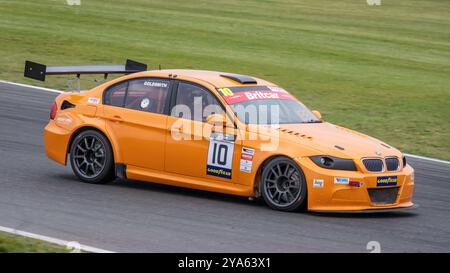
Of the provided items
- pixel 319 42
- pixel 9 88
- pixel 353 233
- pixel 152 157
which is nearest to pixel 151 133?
pixel 152 157

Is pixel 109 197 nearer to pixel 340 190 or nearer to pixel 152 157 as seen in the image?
pixel 152 157

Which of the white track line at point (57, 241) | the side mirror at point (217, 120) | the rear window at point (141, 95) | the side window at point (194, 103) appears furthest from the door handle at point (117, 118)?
the white track line at point (57, 241)

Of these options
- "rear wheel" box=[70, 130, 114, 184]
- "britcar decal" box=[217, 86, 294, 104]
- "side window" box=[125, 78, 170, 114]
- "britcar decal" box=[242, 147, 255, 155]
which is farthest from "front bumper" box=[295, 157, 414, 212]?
"rear wheel" box=[70, 130, 114, 184]

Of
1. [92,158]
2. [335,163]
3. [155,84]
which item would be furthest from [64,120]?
[335,163]

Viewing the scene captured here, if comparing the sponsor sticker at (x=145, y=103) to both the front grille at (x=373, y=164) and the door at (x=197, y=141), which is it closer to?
the door at (x=197, y=141)

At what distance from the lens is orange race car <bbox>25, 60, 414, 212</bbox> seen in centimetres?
1066

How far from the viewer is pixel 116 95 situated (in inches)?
480

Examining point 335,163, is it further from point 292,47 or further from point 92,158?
point 292,47

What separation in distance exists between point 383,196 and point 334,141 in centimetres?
80

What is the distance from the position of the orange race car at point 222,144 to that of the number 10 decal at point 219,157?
0.04 ft

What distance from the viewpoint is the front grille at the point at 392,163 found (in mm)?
10932

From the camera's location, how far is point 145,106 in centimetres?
1188

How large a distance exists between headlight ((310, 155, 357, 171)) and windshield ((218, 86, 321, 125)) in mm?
957
